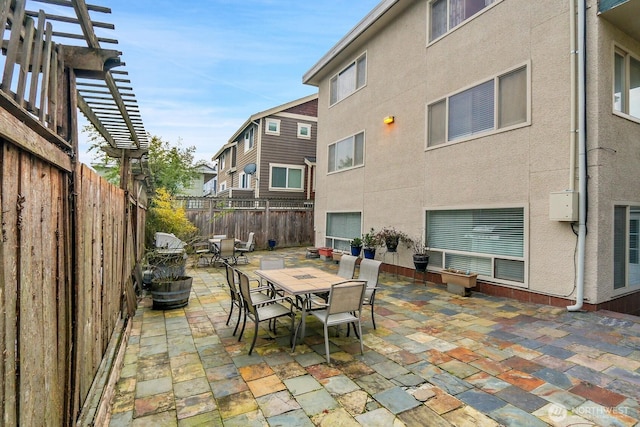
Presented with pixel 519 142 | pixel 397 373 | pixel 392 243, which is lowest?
pixel 397 373

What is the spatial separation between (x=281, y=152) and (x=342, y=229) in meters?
7.27

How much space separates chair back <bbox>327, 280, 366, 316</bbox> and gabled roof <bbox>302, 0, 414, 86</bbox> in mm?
7985

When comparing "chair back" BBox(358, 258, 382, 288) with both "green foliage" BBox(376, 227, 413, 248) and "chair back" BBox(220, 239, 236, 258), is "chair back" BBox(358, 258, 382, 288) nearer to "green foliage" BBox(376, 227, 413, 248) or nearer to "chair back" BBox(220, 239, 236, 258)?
"green foliage" BBox(376, 227, 413, 248)

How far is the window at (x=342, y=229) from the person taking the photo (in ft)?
34.9

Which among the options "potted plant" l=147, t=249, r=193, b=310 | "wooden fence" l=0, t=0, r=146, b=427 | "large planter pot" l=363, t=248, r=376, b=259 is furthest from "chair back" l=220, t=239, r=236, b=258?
"wooden fence" l=0, t=0, r=146, b=427

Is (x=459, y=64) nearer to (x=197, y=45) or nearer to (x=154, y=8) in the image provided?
(x=154, y=8)

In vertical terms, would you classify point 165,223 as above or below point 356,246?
above

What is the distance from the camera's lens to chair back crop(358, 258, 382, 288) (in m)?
4.85

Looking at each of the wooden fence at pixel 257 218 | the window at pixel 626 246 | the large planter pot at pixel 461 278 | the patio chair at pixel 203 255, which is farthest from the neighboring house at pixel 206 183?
the window at pixel 626 246

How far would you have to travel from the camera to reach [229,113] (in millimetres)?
21672

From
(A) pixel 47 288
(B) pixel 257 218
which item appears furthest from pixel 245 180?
(A) pixel 47 288

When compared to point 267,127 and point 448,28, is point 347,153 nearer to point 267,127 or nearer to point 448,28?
point 448,28

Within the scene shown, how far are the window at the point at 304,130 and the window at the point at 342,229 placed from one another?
7004 mm

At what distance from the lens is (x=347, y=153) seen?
11156mm
